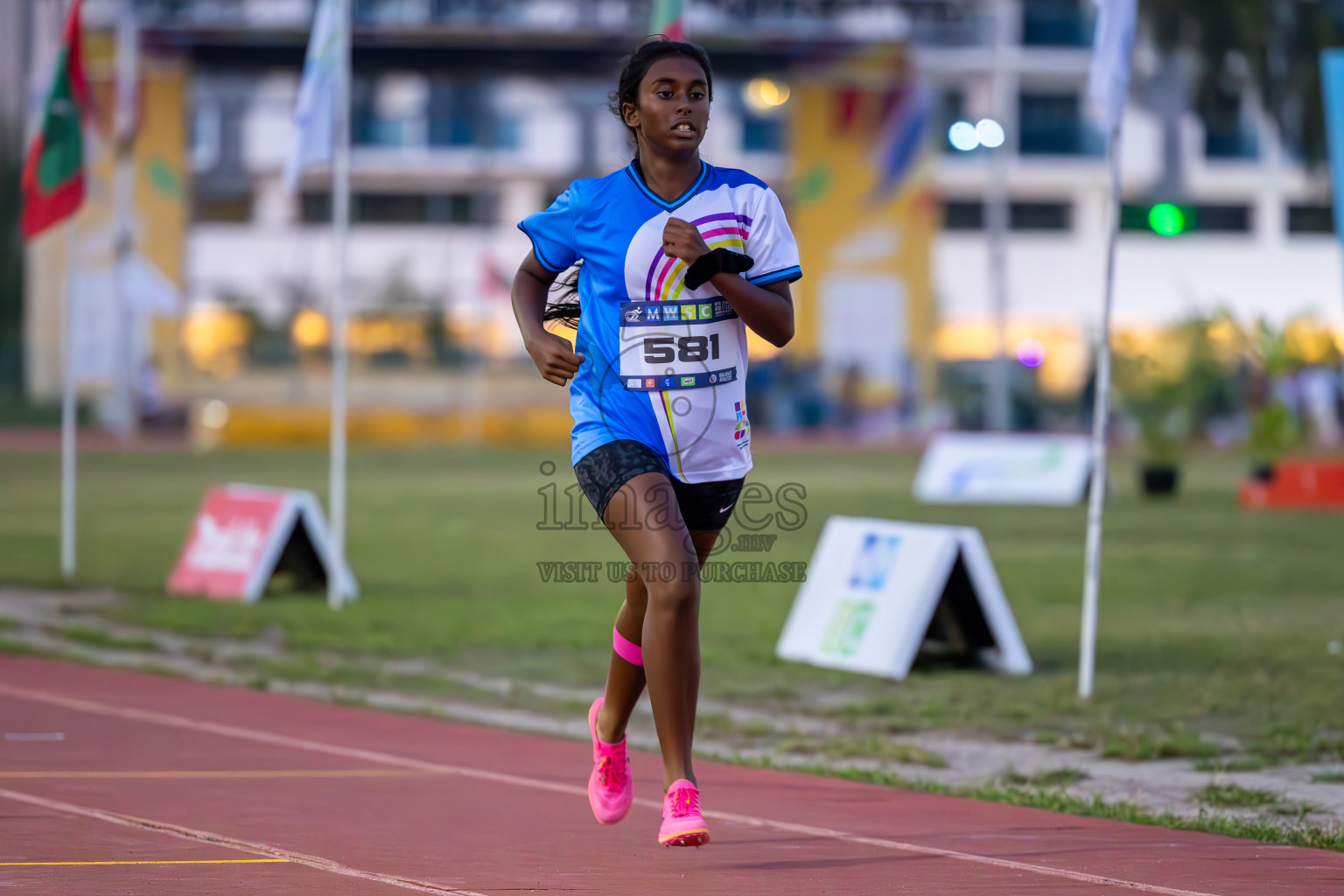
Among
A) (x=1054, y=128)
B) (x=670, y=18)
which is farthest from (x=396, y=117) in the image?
(x=670, y=18)

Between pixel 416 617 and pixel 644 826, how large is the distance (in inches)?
251

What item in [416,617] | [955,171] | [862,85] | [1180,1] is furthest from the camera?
[955,171]

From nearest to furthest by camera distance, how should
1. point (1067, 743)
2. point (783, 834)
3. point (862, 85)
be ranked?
point (783, 834) < point (1067, 743) < point (862, 85)

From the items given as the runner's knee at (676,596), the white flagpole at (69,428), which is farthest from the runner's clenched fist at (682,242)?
the white flagpole at (69,428)

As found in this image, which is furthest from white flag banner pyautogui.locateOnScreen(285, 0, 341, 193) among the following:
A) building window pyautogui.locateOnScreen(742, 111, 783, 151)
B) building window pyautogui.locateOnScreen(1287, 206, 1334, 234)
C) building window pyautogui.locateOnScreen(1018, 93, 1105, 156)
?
building window pyautogui.locateOnScreen(1287, 206, 1334, 234)

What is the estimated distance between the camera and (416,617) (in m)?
12.1

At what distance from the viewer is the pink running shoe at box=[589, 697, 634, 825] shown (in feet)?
17.9

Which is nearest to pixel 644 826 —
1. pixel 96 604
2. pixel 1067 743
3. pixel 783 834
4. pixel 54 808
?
pixel 783 834

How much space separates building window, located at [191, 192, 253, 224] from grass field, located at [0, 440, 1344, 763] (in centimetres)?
3845

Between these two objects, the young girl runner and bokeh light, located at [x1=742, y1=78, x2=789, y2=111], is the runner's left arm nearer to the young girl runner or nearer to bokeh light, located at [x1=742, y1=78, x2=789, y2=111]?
the young girl runner

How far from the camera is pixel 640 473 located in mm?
5035

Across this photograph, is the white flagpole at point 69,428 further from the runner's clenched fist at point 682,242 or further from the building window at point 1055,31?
the building window at point 1055,31

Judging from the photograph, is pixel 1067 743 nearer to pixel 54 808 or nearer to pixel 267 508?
pixel 54 808

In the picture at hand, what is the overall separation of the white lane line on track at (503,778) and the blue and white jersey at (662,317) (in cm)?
127
